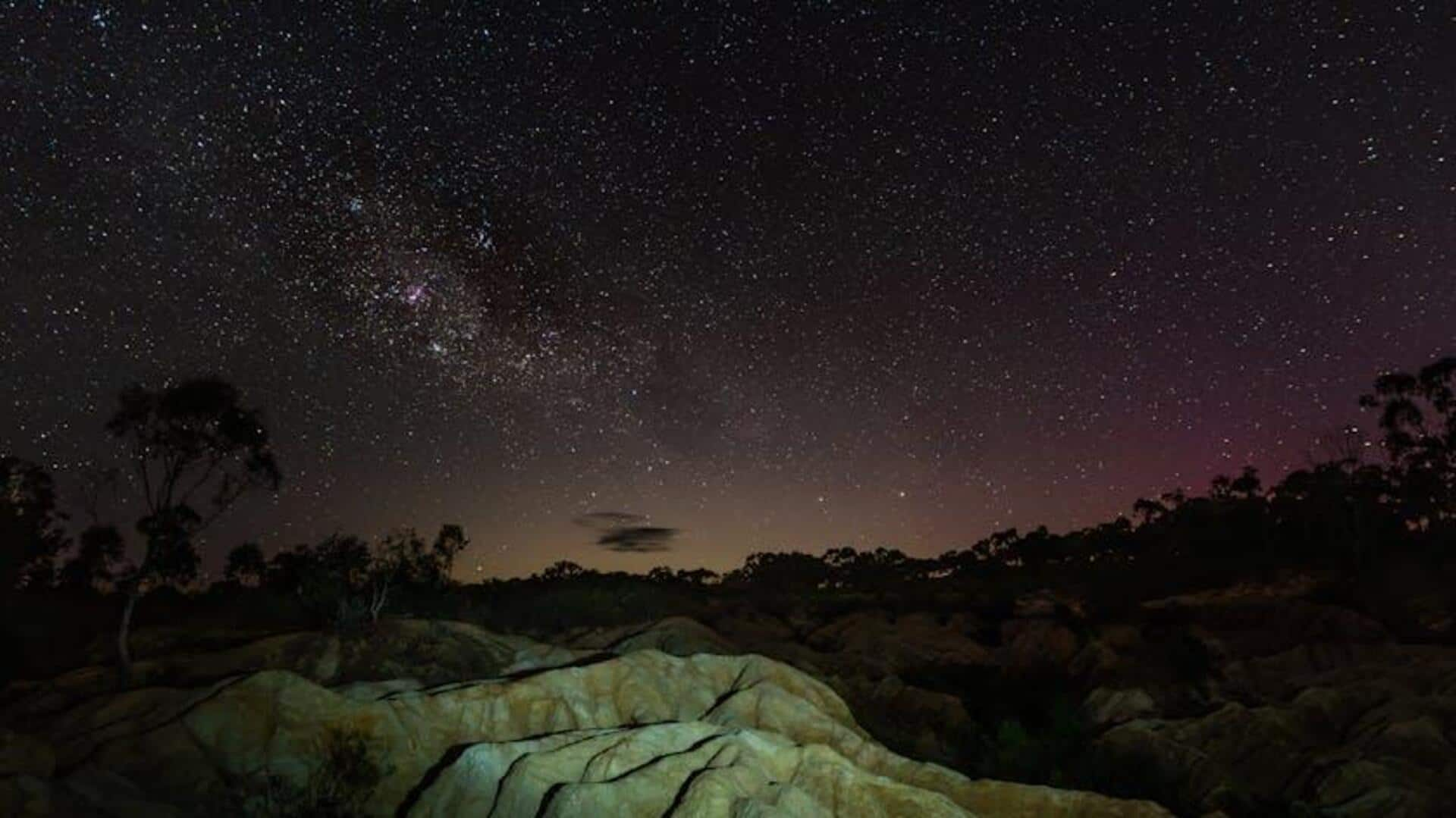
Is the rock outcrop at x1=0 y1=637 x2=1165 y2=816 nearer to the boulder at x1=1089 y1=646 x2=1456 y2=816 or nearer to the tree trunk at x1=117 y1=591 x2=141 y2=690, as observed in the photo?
the tree trunk at x1=117 y1=591 x2=141 y2=690

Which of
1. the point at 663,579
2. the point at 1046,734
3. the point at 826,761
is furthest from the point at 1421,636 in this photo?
the point at 663,579

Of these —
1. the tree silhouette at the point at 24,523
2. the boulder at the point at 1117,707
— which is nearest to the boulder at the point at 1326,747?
the boulder at the point at 1117,707

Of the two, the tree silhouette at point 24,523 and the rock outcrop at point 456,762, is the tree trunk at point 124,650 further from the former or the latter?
the tree silhouette at point 24,523

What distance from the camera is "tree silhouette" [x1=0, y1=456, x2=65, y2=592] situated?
54094mm

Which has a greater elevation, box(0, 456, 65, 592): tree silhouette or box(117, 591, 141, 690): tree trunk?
box(0, 456, 65, 592): tree silhouette

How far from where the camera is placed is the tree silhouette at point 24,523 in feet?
177

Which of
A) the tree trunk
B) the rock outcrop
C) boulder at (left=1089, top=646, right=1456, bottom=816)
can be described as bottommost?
boulder at (left=1089, top=646, right=1456, bottom=816)

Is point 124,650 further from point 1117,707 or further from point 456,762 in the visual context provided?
point 1117,707

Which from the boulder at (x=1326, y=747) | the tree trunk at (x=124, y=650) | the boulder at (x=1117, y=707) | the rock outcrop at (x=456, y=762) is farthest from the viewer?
the boulder at (x=1117, y=707)

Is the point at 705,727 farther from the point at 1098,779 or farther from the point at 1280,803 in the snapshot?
the point at 1280,803

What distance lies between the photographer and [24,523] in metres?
57.3

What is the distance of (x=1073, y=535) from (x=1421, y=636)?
276ft

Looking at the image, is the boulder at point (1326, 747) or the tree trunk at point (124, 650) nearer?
the boulder at point (1326, 747)

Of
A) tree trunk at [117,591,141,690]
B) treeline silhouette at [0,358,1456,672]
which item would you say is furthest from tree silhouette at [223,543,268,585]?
tree trunk at [117,591,141,690]
